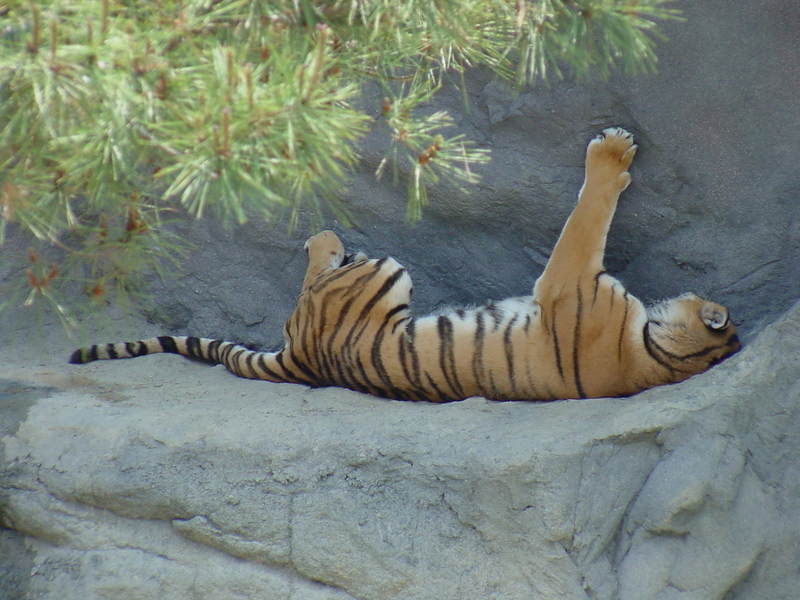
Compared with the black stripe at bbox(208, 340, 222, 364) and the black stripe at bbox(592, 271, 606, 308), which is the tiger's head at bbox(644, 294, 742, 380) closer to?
the black stripe at bbox(592, 271, 606, 308)

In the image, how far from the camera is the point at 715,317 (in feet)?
9.28

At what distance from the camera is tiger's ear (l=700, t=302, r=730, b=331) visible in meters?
2.81

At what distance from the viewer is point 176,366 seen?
3.48m

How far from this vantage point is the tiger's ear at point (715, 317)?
281 cm

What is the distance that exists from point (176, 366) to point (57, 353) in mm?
555

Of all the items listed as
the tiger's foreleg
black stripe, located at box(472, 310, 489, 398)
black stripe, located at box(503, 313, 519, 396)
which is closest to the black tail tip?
black stripe, located at box(472, 310, 489, 398)

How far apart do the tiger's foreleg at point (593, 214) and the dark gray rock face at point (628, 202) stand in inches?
4.6

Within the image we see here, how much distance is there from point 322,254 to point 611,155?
131cm

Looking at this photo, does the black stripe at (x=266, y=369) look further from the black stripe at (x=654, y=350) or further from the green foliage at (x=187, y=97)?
the black stripe at (x=654, y=350)

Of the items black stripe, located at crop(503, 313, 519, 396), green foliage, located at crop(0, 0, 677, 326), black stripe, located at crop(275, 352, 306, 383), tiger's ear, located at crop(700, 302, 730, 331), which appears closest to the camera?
green foliage, located at crop(0, 0, 677, 326)

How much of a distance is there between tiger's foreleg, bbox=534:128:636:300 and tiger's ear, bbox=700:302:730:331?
17.1 inches

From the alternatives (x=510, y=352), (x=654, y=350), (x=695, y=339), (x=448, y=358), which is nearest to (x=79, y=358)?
(x=448, y=358)

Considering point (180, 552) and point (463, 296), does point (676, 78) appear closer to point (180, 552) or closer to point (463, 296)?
point (463, 296)

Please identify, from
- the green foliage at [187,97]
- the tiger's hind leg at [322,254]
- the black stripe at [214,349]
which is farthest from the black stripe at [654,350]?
the black stripe at [214,349]
